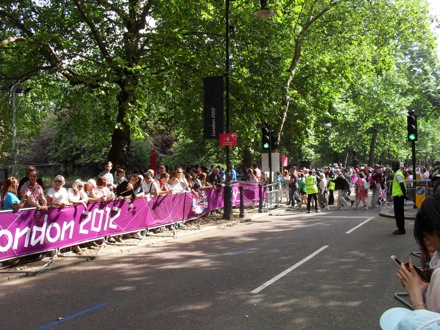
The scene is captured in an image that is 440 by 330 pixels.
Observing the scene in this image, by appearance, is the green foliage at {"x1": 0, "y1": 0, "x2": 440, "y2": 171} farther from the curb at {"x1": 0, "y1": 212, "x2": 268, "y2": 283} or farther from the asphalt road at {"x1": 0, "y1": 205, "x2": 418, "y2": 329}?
the asphalt road at {"x1": 0, "y1": 205, "x2": 418, "y2": 329}

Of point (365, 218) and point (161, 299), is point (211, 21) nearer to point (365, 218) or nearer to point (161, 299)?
point (365, 218)

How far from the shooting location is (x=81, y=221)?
1012 centimetres

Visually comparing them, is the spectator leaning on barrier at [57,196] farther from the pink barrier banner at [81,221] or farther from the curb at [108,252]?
the curb at [108,252]

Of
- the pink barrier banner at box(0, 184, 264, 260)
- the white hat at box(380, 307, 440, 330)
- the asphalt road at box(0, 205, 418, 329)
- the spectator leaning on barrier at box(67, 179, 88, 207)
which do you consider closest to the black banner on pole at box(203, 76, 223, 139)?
the pink barrier banner at box(0, 184, 264, 260)

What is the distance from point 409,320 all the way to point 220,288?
18.7ft

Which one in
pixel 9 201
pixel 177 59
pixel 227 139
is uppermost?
pixel 177 59

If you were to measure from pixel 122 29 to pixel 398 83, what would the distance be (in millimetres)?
35306

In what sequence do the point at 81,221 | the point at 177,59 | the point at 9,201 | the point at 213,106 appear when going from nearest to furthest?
the point at 9,201 < the point at 81,221 < the point at 177,59 < the point at 213,106

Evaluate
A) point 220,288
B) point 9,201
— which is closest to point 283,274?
point 220,288

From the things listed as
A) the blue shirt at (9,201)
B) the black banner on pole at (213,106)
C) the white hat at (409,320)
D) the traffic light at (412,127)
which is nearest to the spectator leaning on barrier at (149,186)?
the black banner on pole at (213,106)

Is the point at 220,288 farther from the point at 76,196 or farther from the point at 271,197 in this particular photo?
the point at 271,197

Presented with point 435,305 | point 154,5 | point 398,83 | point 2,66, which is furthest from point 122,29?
point 398,83

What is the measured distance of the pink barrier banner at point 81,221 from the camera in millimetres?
8523

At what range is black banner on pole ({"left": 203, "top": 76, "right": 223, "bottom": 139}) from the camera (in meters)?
16.2
